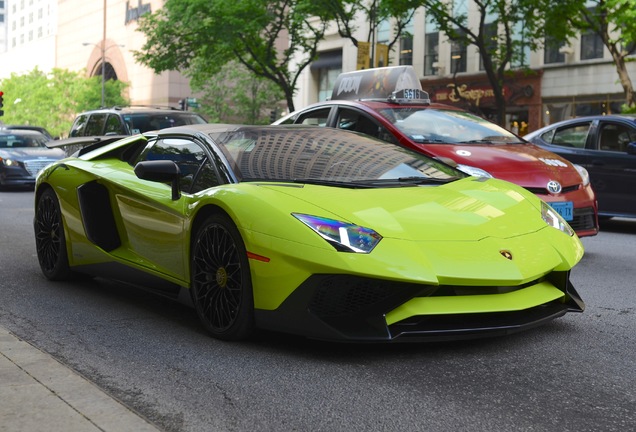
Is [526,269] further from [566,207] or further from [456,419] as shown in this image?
[566,207]

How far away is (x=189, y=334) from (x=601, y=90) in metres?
32.0

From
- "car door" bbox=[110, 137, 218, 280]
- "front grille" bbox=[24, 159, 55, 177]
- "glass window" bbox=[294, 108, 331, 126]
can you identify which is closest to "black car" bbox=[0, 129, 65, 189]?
"front grille" bbox=[24, 159, 55, 177]

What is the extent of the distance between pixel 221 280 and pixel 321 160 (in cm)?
99

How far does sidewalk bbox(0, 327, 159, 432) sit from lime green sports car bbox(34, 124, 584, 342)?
101cm

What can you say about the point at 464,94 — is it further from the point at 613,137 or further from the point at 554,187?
the point at 554,187

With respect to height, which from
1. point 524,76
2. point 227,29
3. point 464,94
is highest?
point 227,29

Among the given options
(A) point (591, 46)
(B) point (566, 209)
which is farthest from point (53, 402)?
(A) point (591, 46)

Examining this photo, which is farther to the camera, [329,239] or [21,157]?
[21,157]

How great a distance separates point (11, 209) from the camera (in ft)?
48.2

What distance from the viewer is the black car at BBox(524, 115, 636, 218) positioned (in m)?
11.8

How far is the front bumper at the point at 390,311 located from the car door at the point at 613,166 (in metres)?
7.82

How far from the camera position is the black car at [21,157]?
66.8 feet

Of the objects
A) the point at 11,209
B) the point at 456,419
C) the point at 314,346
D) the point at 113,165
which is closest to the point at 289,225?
the point at 314,346

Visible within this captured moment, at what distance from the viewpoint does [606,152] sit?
12047 mm
